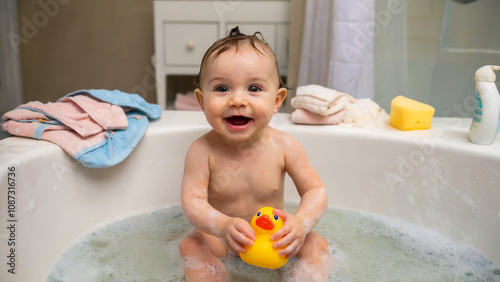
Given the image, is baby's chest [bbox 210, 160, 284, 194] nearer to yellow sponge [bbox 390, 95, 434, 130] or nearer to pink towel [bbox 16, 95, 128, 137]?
pink towel [bbox 16, 95, 128, 137]

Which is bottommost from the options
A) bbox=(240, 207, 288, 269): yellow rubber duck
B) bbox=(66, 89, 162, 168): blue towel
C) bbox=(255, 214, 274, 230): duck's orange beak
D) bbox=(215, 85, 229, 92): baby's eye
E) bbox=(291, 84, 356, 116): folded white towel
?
bbox=(240, 207, 288, 269): yellow rubber duck

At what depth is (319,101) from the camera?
4.07 feet

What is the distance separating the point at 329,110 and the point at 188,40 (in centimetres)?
109

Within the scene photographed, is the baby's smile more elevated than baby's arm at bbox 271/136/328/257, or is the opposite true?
the baby's smile

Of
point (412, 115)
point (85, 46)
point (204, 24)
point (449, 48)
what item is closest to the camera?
point (412, 115)

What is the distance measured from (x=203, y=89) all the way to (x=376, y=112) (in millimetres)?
629

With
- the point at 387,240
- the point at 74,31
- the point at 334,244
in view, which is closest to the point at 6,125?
the point at 334,244

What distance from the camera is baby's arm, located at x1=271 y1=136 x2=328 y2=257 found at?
0.79 metres

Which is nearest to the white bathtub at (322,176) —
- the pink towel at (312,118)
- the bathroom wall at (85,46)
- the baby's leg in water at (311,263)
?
the pink towel at (312,118)

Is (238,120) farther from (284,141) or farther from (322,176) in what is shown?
(322,176)

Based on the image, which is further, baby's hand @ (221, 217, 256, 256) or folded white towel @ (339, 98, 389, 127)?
folded white towel @ (339, 98, 389, 127)

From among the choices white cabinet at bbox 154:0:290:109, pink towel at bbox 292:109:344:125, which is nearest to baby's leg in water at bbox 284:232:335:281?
pink towel at bbox 292:109:344:125

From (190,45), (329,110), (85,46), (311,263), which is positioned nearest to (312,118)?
(329,110)

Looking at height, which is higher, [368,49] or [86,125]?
[368,49]
